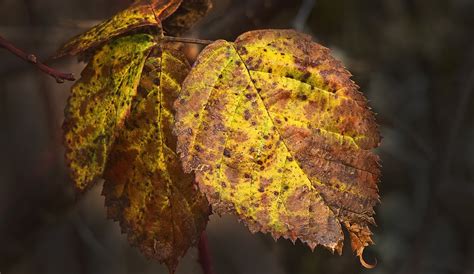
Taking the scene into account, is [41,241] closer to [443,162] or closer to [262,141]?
[443,162]

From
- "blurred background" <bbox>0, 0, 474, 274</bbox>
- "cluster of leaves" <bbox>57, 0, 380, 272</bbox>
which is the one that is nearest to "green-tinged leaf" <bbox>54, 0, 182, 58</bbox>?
"cluster of leaves" <bbox>57, 0, 380, 272</bbox>

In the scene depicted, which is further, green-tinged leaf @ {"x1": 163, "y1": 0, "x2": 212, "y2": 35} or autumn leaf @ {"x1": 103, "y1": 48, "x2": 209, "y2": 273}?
green-tinged leaf @ {"x1": 163, "y1": 0, "x2": 212, "y2": 35}

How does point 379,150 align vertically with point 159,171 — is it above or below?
below

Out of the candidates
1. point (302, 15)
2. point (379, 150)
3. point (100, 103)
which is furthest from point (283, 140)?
point (379, 150)

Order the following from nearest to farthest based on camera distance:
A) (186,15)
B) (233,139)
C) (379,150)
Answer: (233,139), (186,15), (379,150)

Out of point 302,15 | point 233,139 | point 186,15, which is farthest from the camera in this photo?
point 302,15

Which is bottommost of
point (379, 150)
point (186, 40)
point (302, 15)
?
point (379, 150)

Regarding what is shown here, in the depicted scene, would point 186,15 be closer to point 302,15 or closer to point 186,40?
point 186,40

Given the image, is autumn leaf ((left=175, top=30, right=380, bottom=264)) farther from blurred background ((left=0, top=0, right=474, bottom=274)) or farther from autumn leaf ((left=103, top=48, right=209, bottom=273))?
blurred background ((left=0, top=0, right=474, bottom=274))
